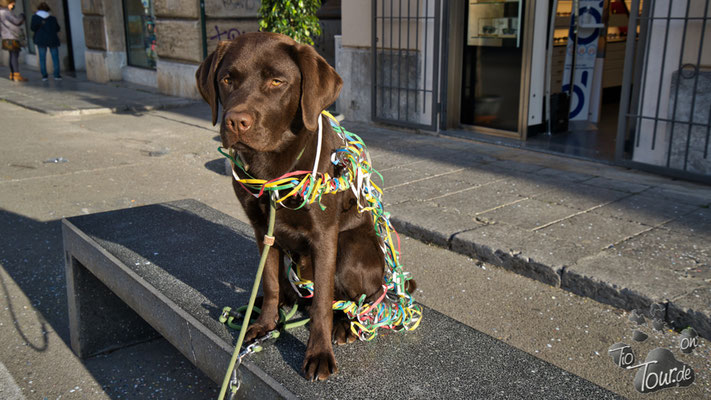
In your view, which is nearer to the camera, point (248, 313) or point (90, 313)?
point (248, 313)

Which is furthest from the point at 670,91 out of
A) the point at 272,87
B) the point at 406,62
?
the point at 272,87

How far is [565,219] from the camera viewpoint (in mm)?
4930

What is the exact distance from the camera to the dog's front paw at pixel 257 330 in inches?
89.0

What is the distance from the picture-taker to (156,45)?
13891mm

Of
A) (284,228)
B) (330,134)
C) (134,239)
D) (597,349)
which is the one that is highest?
(330,134)

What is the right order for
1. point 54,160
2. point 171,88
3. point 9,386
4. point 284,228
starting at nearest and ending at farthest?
point 284,228 → point 9,386 → point 54,160 → point 171,88

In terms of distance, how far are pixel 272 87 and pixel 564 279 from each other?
8.91ft

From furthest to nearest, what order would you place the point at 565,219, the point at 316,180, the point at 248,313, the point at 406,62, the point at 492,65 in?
the point at 406,62 → the point at 492,65 → the point at 565,219 → the point at 316,180 → the point at 248,313

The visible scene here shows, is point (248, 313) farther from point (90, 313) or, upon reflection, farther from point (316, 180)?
point (90, 313)

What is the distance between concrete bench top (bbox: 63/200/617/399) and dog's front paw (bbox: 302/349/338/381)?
3 centimetres

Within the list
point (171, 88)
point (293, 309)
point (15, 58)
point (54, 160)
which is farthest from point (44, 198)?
point (15, 58)

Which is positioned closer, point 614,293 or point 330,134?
point 330,134

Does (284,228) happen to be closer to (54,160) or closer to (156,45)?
(54,160)

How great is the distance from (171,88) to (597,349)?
39.5 ft
